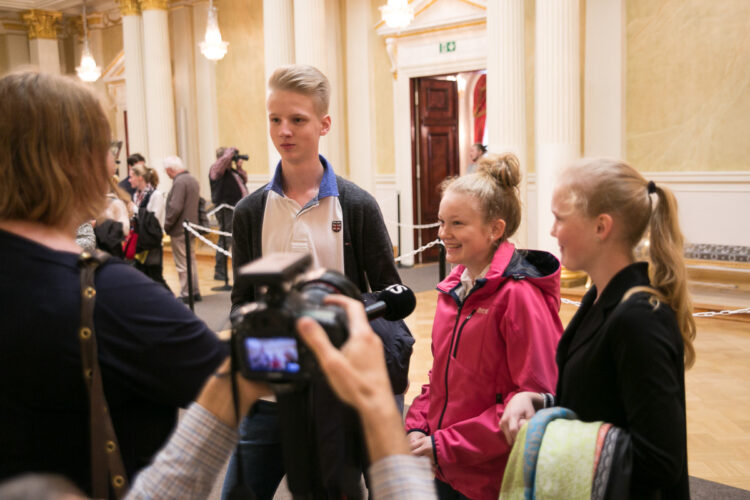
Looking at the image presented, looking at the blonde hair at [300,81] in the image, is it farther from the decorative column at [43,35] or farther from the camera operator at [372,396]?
the decorative column at [43,35]

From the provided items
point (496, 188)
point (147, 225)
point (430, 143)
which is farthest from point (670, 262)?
point (430, 143)

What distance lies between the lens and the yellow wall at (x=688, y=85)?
8297mm

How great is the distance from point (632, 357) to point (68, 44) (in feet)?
65.9

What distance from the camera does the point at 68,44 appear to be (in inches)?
739

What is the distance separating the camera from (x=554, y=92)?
8.66 metres

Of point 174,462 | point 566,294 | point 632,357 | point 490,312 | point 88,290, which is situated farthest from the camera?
point 566,294

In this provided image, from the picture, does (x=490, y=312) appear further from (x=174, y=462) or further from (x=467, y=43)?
(x=467, y=43)

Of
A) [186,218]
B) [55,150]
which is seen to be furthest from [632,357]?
[186,218]

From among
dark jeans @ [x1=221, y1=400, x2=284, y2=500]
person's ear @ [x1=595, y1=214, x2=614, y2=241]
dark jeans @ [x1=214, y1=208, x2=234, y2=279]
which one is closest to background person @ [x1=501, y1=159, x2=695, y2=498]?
person's ear @ [x1=595, y1=214, x2=614, y2=241]

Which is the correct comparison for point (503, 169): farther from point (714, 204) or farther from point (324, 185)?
point (714, 204)

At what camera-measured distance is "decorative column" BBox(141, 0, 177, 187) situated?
14438 millimetres

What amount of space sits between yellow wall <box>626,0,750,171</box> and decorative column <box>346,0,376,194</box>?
15.5ft

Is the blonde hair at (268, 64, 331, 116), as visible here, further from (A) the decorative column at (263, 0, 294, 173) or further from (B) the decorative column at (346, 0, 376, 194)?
(B) the decorative column at (346, 0, 376, 194)

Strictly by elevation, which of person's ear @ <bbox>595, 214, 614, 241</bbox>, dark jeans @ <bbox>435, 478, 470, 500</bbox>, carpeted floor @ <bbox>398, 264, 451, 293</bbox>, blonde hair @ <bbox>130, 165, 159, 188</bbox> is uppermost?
blonde hair @ <bbox>130, 165, 159, 188</bbox>
